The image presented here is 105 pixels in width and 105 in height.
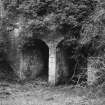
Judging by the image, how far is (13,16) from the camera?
510 inches

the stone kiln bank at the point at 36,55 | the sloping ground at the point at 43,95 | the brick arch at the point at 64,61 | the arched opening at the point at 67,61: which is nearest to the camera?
the sloping ground at the point at 43,95

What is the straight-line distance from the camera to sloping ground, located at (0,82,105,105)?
27.9 feet

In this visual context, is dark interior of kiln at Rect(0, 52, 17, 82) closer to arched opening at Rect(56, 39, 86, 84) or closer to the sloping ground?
the sloping ground

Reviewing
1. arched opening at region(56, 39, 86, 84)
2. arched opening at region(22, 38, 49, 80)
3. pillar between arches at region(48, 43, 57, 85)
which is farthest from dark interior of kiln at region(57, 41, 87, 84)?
arched opening at region(22, 38, 49, 80)

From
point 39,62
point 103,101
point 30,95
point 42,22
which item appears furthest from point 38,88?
point 103,101

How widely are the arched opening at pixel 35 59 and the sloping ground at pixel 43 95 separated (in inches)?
37.8

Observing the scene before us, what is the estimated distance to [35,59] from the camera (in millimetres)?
13234

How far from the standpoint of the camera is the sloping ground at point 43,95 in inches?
335

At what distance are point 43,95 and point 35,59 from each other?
354cm

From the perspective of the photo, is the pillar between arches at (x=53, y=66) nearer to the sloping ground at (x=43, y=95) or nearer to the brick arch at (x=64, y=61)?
the brick arch at (x=64, y=61)

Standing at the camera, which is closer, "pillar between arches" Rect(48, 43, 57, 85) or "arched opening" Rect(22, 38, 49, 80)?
"pillar between arches" Rect(48, 43, 57, 85)

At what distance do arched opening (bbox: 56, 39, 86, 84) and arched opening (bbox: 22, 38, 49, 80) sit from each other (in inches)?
48.3

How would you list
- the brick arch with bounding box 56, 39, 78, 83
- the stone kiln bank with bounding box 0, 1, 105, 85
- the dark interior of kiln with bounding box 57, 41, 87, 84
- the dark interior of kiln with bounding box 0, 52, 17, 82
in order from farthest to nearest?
the dark interior of kiln with bounding box 0, 52, 17, 82 → the brick arch with bounding box 56, 39, 78, 83 → the stone kiln bank with bounding box 0, 1, 105, 85 → the dark interior of kiln with bounding box 57, 41, 87, 84

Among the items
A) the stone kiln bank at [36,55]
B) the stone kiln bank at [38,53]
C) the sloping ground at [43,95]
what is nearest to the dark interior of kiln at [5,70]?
the stone kiln bank at [38,53]
